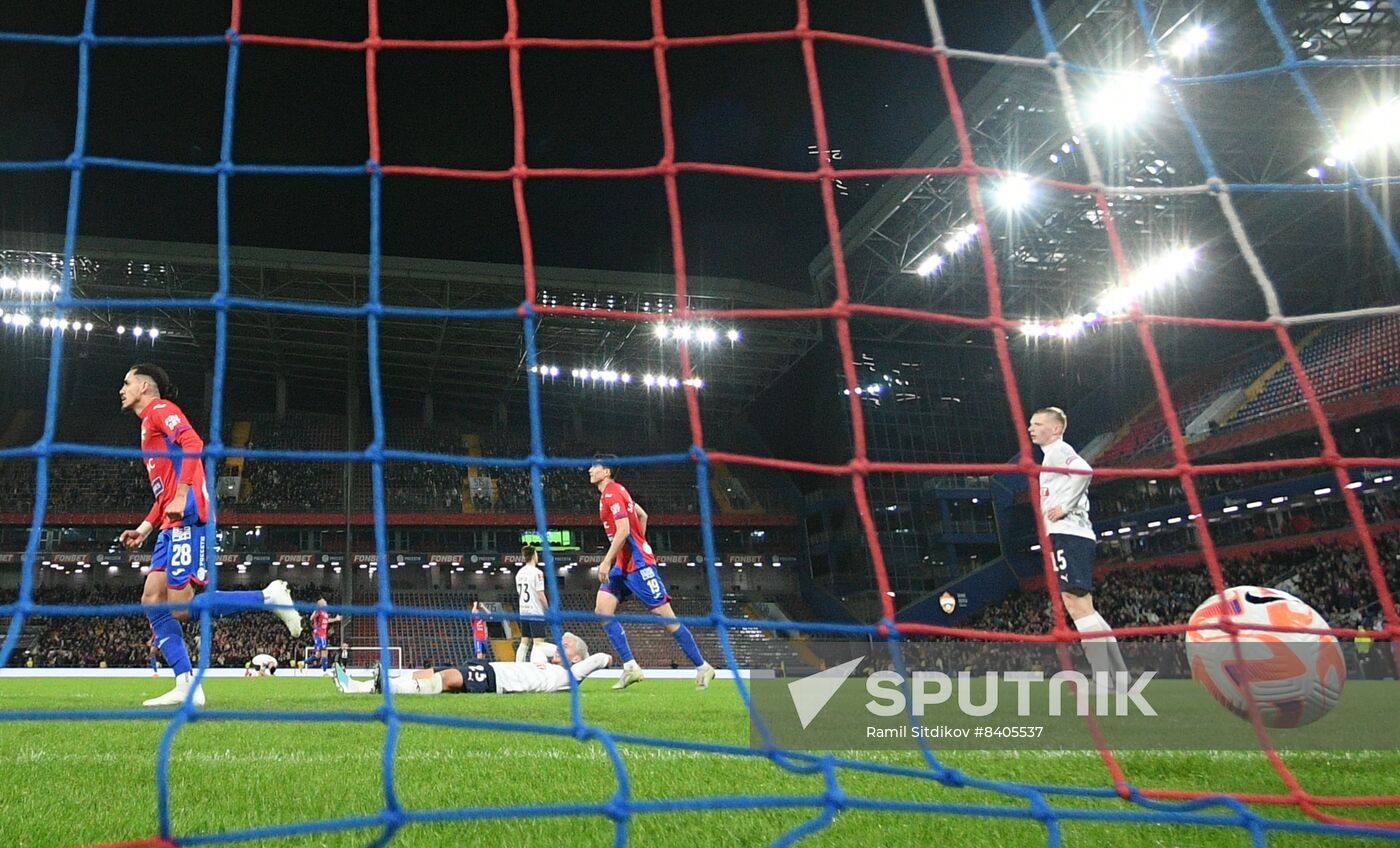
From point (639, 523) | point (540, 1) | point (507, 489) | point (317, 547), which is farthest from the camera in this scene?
point (507, 489)

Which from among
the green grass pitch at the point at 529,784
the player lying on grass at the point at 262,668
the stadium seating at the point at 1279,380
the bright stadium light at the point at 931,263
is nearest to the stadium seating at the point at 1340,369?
the stadium seating at the point at 1279,380

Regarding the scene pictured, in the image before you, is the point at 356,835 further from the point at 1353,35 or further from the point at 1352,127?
the point at 1352,127

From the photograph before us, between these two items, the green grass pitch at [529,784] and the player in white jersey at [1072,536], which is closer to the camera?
the green grass pitch at [529,784]

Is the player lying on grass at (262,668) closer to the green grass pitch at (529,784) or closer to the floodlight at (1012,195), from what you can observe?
the green grass pitch at (529,784)

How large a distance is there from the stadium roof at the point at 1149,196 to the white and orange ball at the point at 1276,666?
30.6 feet

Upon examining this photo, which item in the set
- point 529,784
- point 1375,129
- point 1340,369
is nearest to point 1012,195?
point 1375,129

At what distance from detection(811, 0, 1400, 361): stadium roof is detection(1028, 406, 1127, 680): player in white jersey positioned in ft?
25.0

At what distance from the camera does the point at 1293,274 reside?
89.1 ft

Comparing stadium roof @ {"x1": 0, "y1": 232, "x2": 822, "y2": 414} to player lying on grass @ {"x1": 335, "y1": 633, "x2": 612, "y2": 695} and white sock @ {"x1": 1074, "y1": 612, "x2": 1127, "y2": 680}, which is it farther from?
white sock @ {"x1": 1074, "y1": 612, "x2": 1127, "y2": 680}

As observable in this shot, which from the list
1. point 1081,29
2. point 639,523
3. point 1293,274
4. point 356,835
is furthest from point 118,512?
point 1293,274

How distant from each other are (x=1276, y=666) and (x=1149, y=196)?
9.66 metres

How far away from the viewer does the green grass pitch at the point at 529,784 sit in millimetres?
2164

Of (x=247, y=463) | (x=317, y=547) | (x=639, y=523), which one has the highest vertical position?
(x=247, y=463)

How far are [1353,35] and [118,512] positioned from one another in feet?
109
